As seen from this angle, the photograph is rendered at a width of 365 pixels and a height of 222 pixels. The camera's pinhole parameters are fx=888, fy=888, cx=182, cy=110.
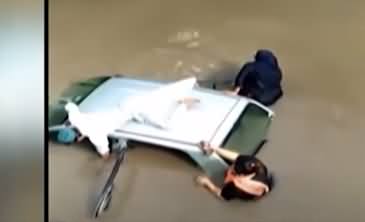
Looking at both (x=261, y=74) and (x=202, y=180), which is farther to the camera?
(x=261, y=74)

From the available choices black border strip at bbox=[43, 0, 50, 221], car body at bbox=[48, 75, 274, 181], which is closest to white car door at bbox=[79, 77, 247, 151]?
car body at bbox=[48, 75, 274, 181]

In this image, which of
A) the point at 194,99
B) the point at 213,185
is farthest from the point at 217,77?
the point at 213,185

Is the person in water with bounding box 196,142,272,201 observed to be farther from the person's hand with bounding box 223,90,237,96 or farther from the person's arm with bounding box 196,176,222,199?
the person's hand with bounding box 223,90,237,96

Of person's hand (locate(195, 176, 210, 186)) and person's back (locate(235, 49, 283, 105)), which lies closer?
person's hand (locate(195, 176, 210, 186))

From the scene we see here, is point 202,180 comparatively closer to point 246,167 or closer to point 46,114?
point 246,167

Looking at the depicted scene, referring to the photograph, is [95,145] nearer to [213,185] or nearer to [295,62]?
[213,185]

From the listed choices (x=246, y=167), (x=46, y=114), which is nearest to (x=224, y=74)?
(x=246, y=167)

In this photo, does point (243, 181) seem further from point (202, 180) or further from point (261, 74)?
point (261, 74)
